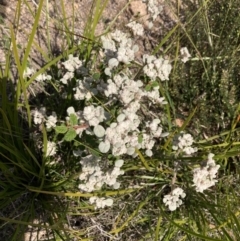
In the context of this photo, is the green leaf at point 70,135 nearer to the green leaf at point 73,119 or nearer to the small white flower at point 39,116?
the green leaf at point 73,119

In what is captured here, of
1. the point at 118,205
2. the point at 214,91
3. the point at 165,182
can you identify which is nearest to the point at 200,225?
the point at 165,182

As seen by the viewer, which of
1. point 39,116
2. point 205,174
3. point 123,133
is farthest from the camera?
point 39,116

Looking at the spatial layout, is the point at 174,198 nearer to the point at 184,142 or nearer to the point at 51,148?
the point at 184,142

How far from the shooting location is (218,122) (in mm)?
1602

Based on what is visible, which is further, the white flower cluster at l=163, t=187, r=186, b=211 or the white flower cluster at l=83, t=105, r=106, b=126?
the white flower cluster at l=163, t=187, r=186, b=211

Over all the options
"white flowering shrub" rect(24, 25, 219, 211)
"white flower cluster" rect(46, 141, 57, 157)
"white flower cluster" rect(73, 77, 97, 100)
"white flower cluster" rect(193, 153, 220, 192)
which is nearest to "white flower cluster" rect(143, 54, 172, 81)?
"white flowering shrub" rect(24, 25, 219, 211)

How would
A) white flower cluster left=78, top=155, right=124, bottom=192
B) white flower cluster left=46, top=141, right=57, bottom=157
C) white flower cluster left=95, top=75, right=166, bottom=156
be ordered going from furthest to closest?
white flower cluster left=46, top=141, right=57, bottom=157 → white flower cluster left=78, top=155, right=124, bottom=192 → white flower cluster left=95, top=75, right=166, bottom=156

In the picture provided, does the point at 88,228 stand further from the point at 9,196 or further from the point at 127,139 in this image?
the point at 127,139

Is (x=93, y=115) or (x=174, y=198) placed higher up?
(x=93, y=115)

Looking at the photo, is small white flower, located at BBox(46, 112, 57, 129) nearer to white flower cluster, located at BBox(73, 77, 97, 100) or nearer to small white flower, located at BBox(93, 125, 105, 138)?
white flower cluster, located at BBox(73, 77, 97, 100)

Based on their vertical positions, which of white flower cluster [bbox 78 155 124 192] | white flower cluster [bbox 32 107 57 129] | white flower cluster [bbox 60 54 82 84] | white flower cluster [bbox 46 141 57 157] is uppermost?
white flower cluster [bbox 60 54 82 84]

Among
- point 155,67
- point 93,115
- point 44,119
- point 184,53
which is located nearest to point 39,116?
point 44,119

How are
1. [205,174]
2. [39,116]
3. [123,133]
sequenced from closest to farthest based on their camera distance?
[123,133]
[205,174]
[39,116]

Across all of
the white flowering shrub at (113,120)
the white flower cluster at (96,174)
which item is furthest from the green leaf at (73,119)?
the white flower cluster at (96,174)
